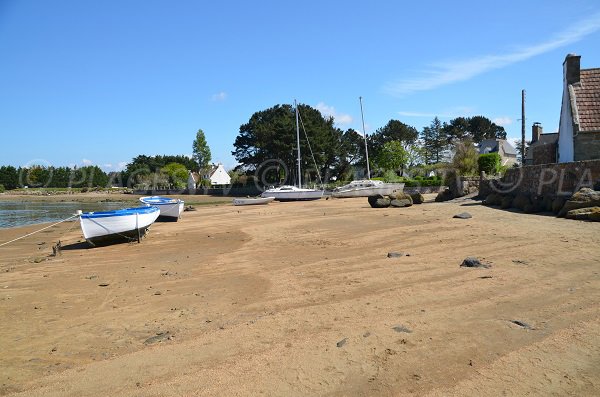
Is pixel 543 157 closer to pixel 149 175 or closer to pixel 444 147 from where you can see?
pixel 444 147

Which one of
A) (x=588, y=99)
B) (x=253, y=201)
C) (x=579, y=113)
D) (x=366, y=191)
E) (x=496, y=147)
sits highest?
(x=588, y=99)

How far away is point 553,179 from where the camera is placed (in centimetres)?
1709

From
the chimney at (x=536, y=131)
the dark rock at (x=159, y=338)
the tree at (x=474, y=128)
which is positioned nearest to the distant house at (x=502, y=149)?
the tree at (x=474, y=128)

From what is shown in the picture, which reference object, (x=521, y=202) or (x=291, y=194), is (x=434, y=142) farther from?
(x=521, y=202)

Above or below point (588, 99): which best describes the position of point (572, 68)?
above

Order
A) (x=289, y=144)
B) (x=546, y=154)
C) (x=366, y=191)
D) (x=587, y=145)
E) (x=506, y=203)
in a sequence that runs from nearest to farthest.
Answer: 1. (x=587, y=145)
2. (x=506, y=203)
3. (x=546, y=154)
4. (x=366, y=191)
5. (x=289, y=144)

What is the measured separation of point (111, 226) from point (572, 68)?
2165cm

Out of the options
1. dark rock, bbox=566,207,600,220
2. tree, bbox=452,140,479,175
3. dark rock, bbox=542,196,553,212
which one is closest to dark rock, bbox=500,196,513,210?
dark rock, bbox=542,196,553,212

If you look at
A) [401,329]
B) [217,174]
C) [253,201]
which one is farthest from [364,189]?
[217,174]

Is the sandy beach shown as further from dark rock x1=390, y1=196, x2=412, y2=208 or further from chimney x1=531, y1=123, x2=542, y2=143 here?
chimney x1=531, y1=123, x2=542, y2=143

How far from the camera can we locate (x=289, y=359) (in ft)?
16.5

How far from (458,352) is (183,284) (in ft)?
18.9

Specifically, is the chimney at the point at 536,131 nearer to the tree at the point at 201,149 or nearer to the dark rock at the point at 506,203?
the dark rock at the point at 506,203

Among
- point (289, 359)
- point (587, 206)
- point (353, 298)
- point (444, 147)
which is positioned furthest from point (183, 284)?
point (444, 147)
